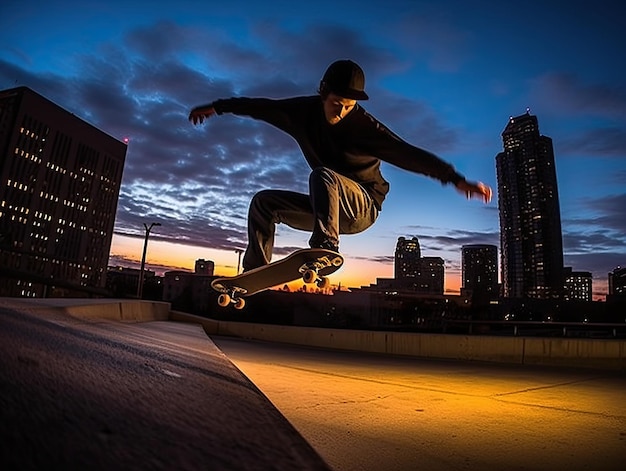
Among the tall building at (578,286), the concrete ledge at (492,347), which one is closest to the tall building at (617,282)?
the tall building at (578,286)

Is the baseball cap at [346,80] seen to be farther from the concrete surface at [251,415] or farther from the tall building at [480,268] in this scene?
the tall building at [480,268]

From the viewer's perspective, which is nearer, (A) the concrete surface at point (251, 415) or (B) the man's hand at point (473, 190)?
(A) the concrete surface at point (251, 415)

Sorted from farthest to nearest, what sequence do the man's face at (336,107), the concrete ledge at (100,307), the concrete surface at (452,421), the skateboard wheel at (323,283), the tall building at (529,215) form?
the tall building at (529,215), the skateboard wheel at (323,283), the man's face at (336,107), the concrete ledge at (100,307), the concrete surface at (452,421)

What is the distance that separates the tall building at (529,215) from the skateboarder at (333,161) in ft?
328

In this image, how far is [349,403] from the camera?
312 centimetres

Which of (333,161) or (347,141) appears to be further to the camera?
(333,161)

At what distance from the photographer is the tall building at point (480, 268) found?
382ft

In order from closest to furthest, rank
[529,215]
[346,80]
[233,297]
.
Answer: [346,80]
[233,297]
[529,215]

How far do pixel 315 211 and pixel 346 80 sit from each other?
4.32 ft

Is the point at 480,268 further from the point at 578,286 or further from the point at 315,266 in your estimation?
the point at 315,266

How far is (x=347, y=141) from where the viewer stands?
4.38 meters

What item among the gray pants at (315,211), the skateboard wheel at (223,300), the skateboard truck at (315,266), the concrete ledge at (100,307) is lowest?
the concrete ledge at (100,307)

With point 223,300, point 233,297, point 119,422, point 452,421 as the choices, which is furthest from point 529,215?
point 119,422

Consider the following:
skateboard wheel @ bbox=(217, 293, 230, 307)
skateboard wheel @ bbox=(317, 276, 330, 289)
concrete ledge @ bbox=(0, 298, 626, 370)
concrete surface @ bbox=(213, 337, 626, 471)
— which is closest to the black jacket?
skateboard wheel @ bbox=(317, 276, 330, 289)
